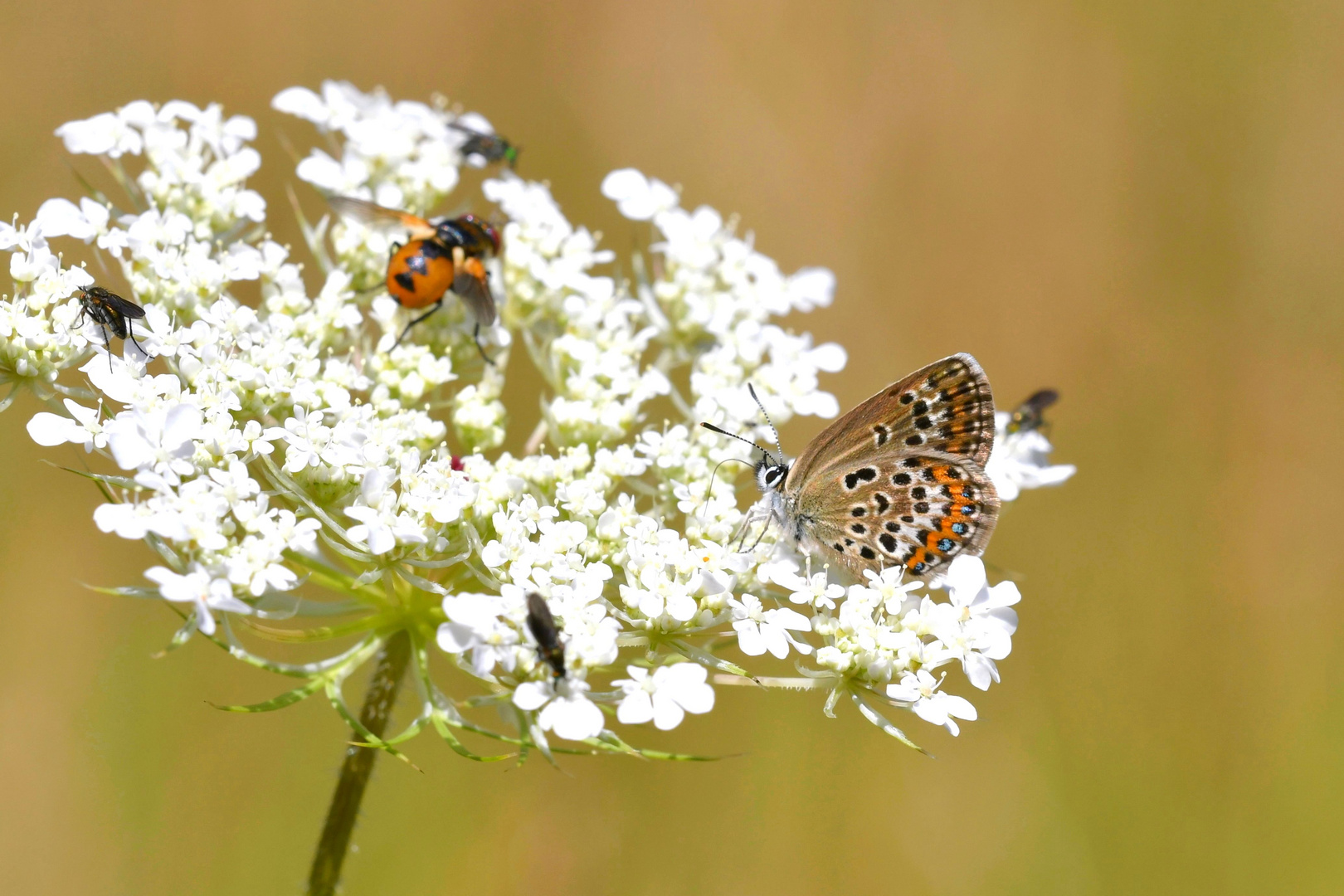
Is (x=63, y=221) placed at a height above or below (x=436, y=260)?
below

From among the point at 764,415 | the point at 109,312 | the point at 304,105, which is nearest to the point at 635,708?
the point at 764,415

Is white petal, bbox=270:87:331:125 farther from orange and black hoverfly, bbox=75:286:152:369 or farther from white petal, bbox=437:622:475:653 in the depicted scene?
white petal, bbox=437:622:475:653

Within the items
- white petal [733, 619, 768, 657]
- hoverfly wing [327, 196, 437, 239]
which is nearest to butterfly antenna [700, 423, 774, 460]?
white petal [733, 619, 768, 657]

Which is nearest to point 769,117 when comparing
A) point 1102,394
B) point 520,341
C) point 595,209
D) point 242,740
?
point 595,209

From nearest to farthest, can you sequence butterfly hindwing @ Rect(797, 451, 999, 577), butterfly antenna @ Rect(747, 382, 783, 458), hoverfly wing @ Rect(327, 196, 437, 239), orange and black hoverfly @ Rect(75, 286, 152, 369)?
1. orange and black hoverfly @ Rect(75, 286, 152, 369)
2. butterfly hindwing @ Rect(797, 451, 999, 577)
3. butterfly antenna @ Rect(747, 382, 783, 458)
4. hoverfly wing @ Rect(327, 196, 437, 239)

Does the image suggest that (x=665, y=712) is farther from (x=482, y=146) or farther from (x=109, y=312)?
(x=482, y=146)
